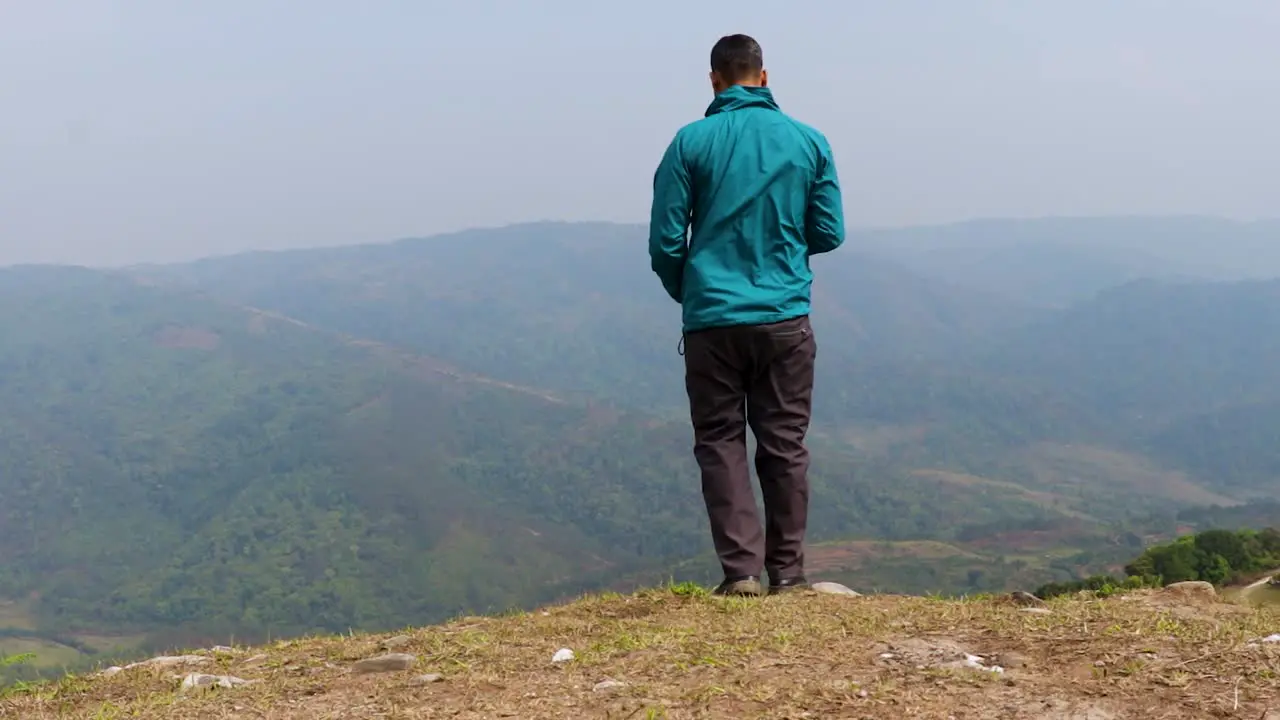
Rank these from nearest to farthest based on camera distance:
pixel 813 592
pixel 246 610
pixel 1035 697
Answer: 1. pixel 1035 697
2. pixel 813 592
3. pixel 246 610

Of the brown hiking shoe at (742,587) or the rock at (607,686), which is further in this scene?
the brown hiking shoe at (742,587)

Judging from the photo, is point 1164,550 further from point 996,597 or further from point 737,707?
point 737,707

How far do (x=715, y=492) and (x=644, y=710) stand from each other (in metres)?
2.86

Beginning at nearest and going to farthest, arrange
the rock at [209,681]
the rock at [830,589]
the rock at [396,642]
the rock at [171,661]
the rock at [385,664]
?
the rock at [209,681]
the rock at [385,664]
the rock at [396,642]
the rock at [171,661]
the rock at [830,589]

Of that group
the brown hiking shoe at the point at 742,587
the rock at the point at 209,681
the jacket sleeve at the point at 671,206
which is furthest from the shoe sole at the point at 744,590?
the rock at the point at 209,681

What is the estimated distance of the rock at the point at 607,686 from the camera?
173 inches

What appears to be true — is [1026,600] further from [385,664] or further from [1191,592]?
[385,664]

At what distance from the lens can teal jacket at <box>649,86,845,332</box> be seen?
262 inches

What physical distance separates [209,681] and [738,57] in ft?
15.6

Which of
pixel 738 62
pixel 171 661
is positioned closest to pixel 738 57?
pixel 738 62

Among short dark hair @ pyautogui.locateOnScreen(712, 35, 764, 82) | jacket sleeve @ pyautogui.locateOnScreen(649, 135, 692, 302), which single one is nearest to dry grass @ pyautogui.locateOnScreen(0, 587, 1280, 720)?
jacket sleeve @ pyautogui.locateOnScreen(649, 135, 692, 302)

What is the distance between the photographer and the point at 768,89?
6.98m

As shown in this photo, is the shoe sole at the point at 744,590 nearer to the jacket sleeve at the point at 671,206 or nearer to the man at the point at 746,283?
the man at the point at 746,283

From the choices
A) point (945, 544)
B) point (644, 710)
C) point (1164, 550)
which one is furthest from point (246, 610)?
point (644, 710)
